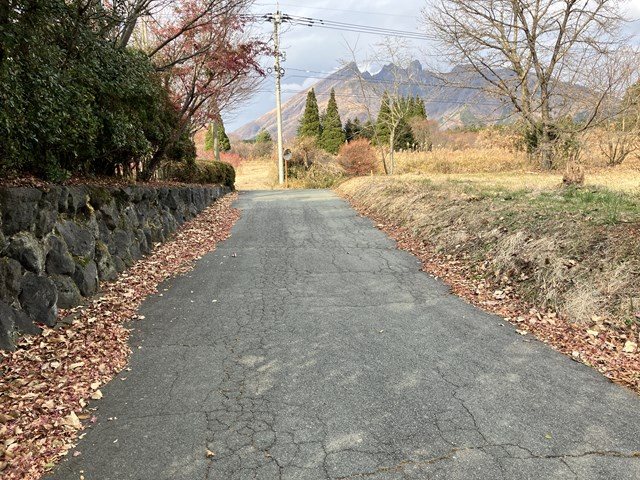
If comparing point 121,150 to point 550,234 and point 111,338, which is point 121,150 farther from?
point 550,234

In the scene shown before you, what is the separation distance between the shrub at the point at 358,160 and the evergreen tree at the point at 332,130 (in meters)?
8.41

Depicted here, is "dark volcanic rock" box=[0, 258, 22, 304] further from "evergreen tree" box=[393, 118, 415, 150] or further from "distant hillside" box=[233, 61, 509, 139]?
"evergreen tree" box=[393, 118, 415, 150]

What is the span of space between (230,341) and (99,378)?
1.21 meters

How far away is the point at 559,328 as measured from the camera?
4.39 meters

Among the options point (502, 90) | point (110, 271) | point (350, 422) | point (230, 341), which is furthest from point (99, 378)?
point (502, 90)

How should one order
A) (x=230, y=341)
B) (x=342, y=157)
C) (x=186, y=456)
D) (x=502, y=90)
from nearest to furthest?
(x=186, y=456) → (x=230, y=341) → (x=502, y=90) → (x=342, y=157)

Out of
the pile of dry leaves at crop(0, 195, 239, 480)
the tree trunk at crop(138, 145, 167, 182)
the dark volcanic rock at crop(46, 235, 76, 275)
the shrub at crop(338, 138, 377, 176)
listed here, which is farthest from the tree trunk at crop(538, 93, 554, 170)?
the dark volcanic rock at crop(46, 235, 76, 275)

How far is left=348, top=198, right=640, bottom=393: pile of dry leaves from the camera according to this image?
3.71 metres

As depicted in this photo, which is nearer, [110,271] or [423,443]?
[423,443]

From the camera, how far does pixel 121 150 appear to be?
773 cm

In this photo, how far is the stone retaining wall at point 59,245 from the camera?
4.03 metres

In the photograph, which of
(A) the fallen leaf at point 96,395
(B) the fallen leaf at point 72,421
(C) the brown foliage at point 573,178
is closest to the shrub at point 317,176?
(C) the brown foliage at point 573,178

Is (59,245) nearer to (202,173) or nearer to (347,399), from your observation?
(347,399)

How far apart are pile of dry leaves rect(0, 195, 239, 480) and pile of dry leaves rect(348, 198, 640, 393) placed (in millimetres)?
4071
